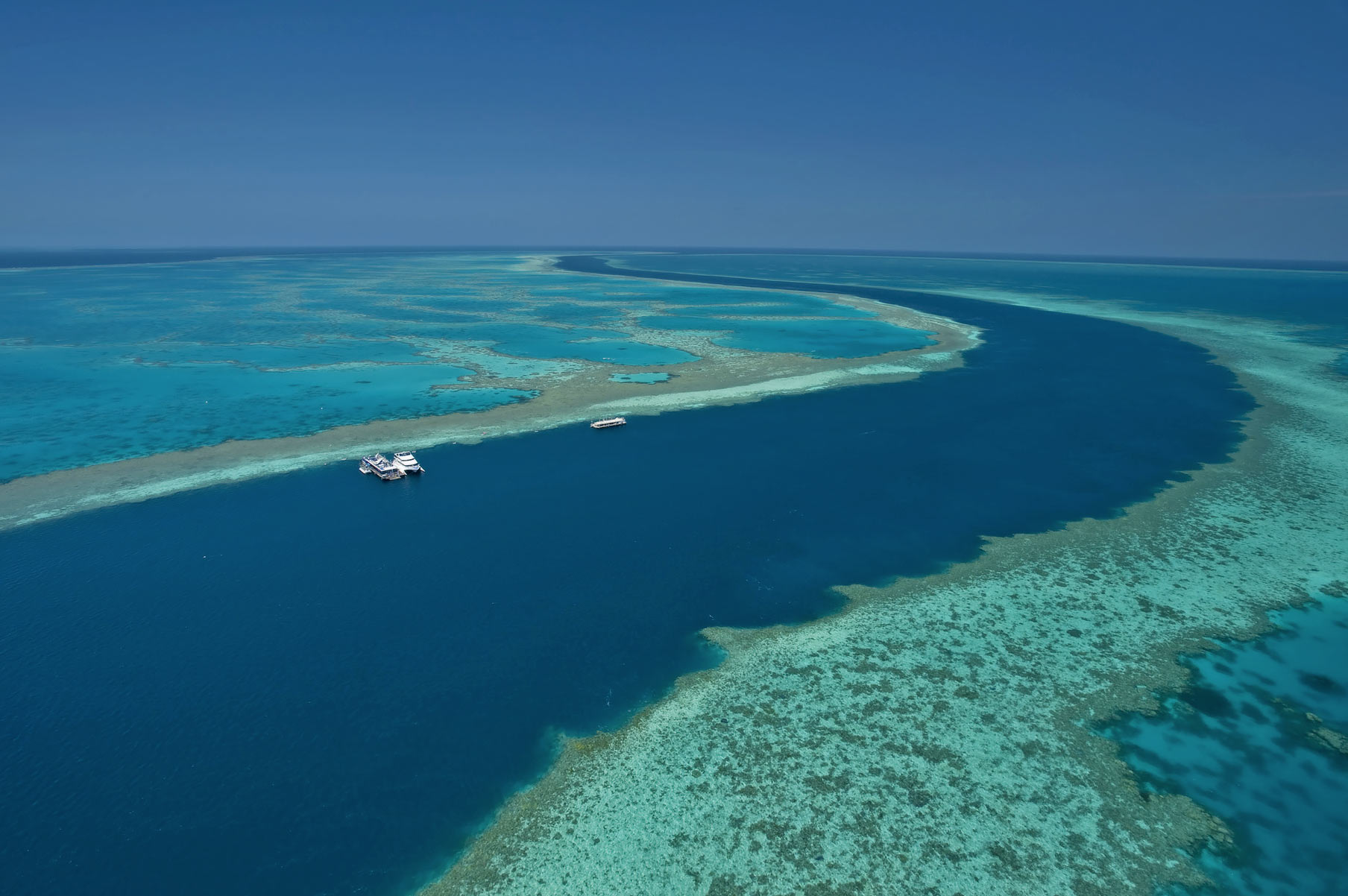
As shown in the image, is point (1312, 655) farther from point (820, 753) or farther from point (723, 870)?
point (723, 870)

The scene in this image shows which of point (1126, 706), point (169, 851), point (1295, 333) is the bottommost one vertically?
point (169, 851)

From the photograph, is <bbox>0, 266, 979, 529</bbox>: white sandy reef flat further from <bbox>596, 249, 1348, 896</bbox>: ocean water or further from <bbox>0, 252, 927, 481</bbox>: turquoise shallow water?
<bbox>596, 249, 1348, 896</bbox>: ocean water

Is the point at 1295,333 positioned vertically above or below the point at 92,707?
above

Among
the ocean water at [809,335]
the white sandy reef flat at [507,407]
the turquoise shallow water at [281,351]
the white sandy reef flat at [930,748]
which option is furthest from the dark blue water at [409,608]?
the ocean water at [809,335]

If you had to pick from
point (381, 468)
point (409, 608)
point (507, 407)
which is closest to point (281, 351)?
point (507, 407)

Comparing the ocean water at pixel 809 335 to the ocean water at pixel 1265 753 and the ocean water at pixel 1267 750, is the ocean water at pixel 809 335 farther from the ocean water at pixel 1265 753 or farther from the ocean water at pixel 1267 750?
the ocean water at pixel 1265 753

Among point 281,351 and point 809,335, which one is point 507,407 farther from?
point 809,335

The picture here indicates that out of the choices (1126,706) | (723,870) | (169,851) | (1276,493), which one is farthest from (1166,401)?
(169,851)

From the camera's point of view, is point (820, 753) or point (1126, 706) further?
point (1126, 706)
